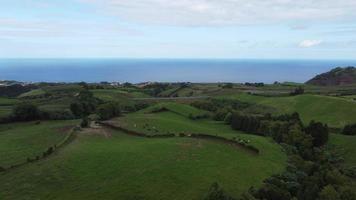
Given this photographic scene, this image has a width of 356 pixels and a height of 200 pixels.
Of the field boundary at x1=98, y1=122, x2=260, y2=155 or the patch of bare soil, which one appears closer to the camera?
the field boundary at x1=98, y1=122, x2=260, y2=155

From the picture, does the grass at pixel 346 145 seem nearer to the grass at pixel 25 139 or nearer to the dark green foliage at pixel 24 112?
the grass at pixel 25 139

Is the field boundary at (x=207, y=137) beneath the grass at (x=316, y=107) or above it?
Answer: beneath

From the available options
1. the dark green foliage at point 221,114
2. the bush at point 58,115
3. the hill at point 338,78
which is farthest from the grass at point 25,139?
the hill at point 338,78

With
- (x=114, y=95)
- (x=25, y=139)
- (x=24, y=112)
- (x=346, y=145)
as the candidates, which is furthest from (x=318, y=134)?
(x=114, y=95)

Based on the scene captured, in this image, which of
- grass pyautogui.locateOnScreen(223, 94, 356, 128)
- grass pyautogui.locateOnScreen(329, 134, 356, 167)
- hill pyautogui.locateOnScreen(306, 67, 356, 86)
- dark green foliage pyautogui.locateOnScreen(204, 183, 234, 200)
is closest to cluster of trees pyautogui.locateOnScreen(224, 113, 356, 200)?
grass pyautogui.locateOnScreen(329, 134, 356, 167)

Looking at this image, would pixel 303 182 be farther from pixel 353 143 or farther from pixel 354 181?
pixel 353 143

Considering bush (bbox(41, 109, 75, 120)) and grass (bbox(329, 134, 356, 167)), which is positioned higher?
bush (bbox(41, 109, 75, 120))

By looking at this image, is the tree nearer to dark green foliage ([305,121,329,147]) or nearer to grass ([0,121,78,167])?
dark green foliage ([305,121,329,147])
